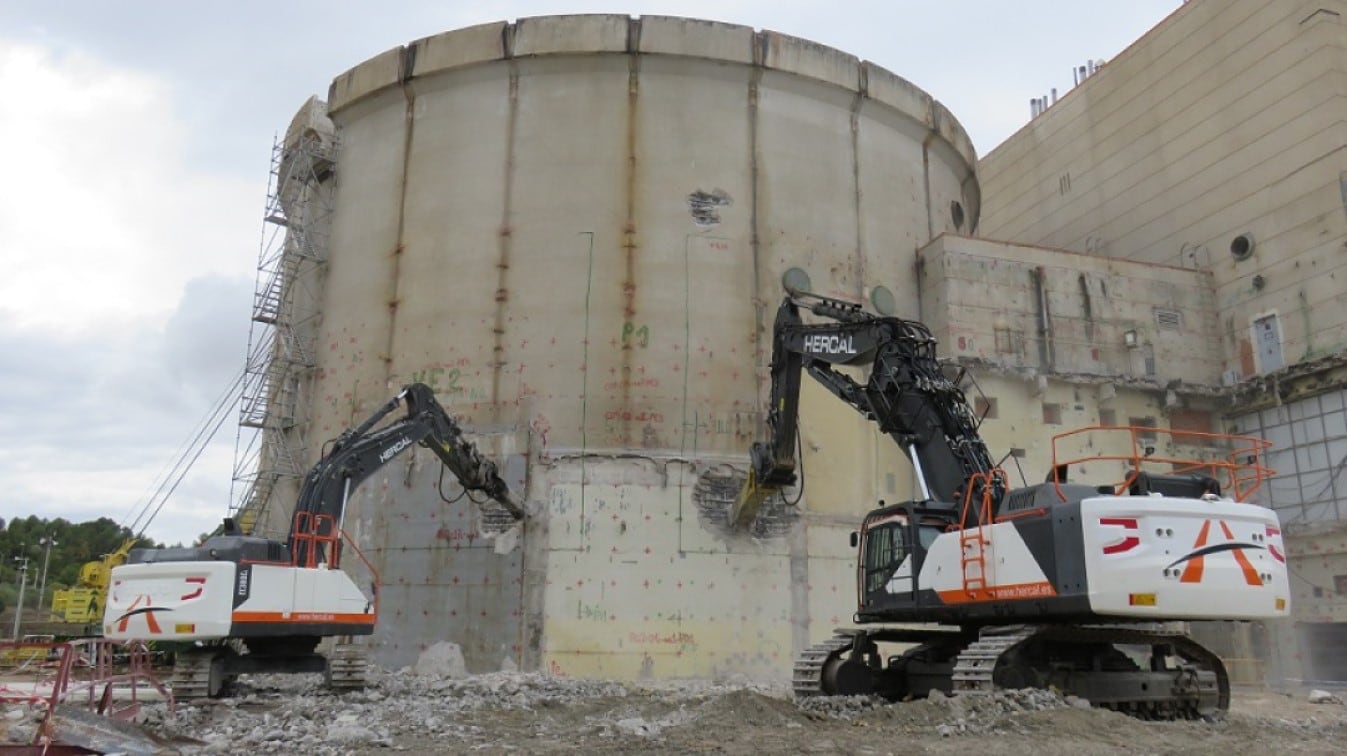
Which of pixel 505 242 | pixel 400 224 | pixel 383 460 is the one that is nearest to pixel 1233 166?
pixel 505 242

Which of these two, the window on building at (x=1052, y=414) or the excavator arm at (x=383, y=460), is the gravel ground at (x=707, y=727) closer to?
the excavator arm at (x=383, y=460)

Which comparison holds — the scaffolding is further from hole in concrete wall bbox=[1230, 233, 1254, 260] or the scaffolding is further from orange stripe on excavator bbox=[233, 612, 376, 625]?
hole in concrete wall bbox=[1230, 233, 1254, 260]

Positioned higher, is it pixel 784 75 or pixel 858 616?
pixel 784 75

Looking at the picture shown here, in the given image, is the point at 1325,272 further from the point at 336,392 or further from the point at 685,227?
the point at 336,392

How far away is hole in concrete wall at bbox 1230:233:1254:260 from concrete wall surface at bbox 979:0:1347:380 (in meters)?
0.04

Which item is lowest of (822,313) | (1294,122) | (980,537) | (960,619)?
(960,619)

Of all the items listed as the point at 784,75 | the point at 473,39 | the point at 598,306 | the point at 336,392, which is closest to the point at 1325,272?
the point at 784,75

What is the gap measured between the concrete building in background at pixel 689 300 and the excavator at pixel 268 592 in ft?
12.2

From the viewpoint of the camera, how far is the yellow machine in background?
75.8 feet

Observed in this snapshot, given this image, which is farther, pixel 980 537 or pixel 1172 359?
pixel 1172 359

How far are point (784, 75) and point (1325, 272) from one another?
13781 mm

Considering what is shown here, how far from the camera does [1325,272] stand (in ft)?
81.0

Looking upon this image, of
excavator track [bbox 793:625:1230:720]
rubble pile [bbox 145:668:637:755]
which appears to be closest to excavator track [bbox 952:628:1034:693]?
excavator track [bbox 793:625:1230:720]

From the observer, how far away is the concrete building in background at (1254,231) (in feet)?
80.2
